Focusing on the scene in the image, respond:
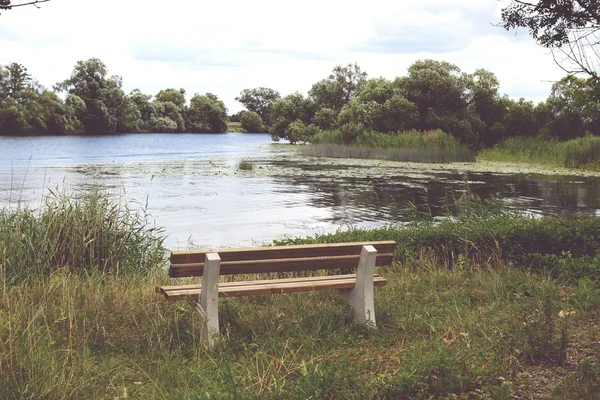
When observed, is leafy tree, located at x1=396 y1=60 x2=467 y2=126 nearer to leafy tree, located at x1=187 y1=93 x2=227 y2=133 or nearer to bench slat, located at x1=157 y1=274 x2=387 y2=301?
bench slat, located at x1=157 y1=274 x2=387 y2=301

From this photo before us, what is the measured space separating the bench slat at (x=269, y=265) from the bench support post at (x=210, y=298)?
6.0 inches

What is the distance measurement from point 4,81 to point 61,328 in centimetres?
7543

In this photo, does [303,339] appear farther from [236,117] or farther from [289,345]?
[236,117]

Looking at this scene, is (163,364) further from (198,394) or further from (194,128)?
(194,128)

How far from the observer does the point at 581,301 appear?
5.97 meters

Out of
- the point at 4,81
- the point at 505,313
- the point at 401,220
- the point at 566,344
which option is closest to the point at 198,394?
the point at 566,344

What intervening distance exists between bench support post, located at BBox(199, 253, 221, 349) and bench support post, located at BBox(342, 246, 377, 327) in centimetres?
130

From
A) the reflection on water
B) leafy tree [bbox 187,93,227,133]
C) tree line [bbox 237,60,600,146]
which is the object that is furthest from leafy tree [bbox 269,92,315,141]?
leafy tree [bbox 187,93,227,133]

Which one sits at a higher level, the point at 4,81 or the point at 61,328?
the point at 4,81

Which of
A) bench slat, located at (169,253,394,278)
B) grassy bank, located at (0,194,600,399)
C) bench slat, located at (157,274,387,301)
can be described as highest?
bench slat, located at (169,253,394,278)

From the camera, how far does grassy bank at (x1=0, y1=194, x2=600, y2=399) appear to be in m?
3.66

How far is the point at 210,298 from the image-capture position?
182 inches

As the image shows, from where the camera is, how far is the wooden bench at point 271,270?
463cm

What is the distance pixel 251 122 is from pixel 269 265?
12279 cm
